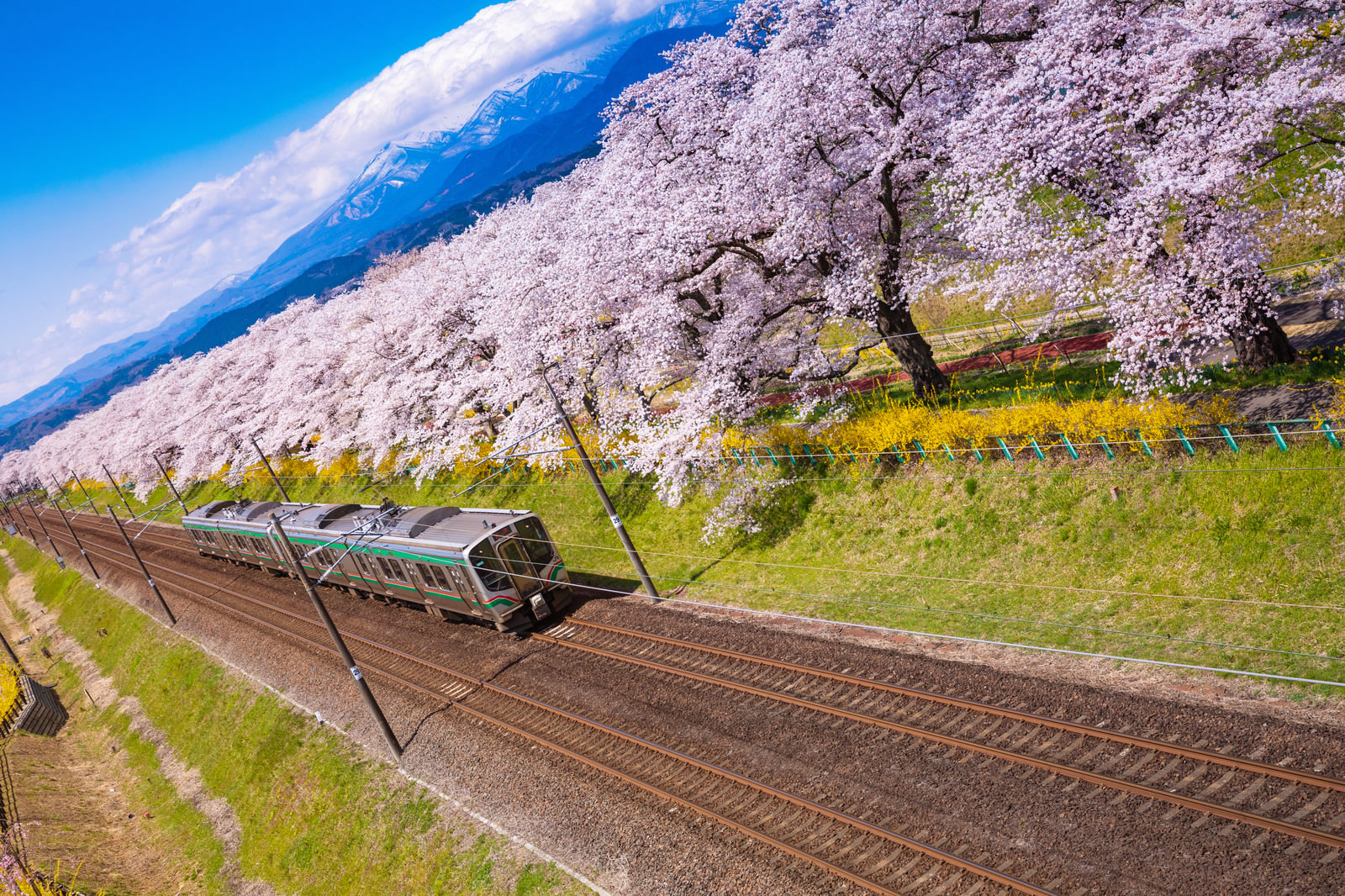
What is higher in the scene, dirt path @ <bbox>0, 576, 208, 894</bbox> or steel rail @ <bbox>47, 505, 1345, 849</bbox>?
dirt path @ <bbox>0, 576, 208, 894</bbox>

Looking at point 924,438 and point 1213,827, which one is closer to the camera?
point 1213,827

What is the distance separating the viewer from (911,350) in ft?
74.2

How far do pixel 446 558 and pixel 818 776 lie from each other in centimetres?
1317

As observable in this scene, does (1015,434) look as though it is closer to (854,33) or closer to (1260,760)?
(1260,760)

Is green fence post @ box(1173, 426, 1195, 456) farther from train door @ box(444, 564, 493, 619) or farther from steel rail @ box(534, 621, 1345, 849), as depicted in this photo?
train door @ box(444, 564, 493, 619)

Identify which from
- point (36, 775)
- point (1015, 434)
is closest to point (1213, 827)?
point (1015, 434)

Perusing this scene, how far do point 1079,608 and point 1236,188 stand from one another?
9034 mm

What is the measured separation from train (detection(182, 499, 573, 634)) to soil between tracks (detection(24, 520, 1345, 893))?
1.59 meters

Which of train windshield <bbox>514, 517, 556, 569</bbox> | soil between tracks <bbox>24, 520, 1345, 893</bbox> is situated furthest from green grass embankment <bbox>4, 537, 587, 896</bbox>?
train windshield <bbox>514, 517, 556, 569</bbox>

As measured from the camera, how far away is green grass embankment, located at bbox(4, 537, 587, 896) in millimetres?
14016

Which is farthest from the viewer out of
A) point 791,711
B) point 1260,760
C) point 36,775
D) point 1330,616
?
point 36,775

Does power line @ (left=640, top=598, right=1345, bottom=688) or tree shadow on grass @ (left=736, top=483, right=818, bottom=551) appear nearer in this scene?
power line @ (left=640, top=598, right=1345, bottom=688)

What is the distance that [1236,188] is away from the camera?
1456 centimetres

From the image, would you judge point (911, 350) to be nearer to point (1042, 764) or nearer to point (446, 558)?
point (1042, 764)
